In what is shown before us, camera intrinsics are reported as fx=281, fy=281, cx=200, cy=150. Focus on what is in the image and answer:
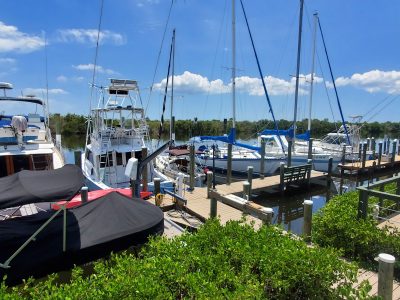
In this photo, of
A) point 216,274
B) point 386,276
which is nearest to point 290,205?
point 386,276

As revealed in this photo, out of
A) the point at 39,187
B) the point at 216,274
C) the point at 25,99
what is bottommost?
the point at 216,274

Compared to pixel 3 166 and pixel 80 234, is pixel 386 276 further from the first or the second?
pixel 3 166

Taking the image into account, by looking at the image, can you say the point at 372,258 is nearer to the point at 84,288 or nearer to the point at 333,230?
the point at 333,230

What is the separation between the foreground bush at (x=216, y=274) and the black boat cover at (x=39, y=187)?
1228 mm

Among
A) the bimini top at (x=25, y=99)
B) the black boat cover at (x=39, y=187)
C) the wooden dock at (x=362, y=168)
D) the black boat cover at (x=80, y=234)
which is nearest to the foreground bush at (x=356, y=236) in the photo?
the black boat cover at (x=80, y=234)

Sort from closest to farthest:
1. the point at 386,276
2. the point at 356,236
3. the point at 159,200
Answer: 1. the point at 386,276
2. the point at 356,236
3. the point at 159,200

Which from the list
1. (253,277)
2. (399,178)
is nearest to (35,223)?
(253,277)

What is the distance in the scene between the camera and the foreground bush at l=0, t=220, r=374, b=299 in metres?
2.98

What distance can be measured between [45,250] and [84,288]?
1.43m

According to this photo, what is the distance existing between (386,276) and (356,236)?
6.01 feet

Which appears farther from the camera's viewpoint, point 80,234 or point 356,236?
point 356,236

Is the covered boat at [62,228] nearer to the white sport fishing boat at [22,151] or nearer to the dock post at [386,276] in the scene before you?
the dock post at [386,276]

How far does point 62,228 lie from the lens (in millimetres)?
4449

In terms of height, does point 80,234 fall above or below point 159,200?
above
